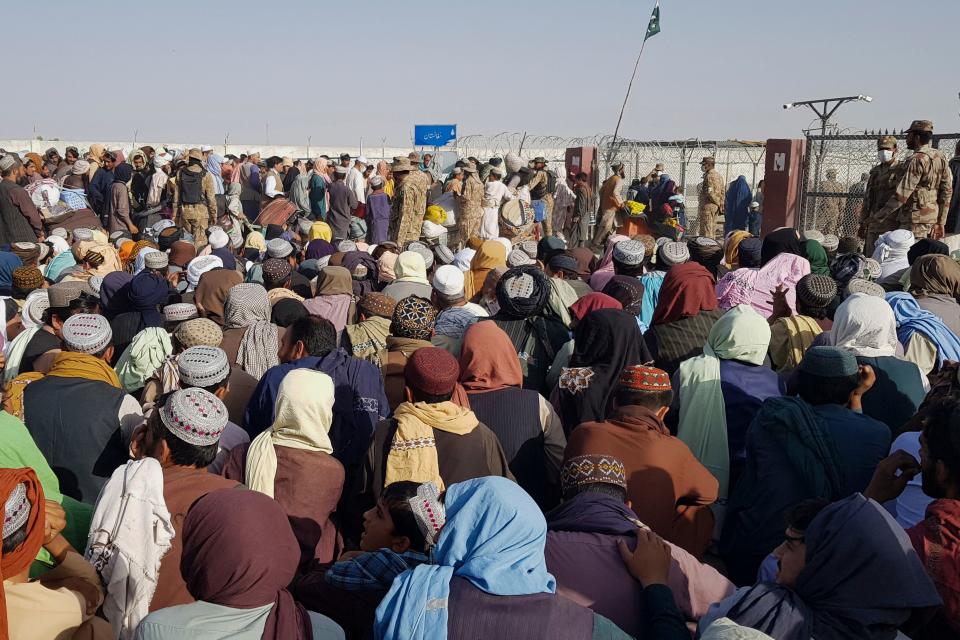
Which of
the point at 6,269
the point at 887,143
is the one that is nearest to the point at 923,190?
the point at 887,143

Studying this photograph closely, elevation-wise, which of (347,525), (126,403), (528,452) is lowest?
(347,525)

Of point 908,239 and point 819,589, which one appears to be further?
point 908,239

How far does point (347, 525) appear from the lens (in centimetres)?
364

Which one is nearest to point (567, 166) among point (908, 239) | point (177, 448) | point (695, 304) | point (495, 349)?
point (908, 239)

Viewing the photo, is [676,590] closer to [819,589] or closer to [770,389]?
[819,589]

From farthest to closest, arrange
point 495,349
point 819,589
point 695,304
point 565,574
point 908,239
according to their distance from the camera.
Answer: point 908,239 < point 695,304 < point 495,349 < point 565,574 < point 819,589

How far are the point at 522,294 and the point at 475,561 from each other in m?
3.04

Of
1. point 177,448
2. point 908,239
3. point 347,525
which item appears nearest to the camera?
point 177,448

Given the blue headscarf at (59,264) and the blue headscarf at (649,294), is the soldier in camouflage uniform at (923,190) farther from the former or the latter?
the blue headscarf at (59,264)

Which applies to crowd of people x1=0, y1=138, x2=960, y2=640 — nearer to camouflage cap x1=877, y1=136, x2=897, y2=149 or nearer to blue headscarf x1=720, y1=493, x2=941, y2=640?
blue headscarf x1=720, y1=493, x2=941, y2=640

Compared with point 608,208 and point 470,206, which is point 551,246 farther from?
point 608,208

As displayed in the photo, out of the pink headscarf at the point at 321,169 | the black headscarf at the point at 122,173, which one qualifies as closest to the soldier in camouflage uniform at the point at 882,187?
the pink headscarf at the point at 321,169

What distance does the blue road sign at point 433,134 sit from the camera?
1086 inches

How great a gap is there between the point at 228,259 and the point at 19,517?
244 inches
